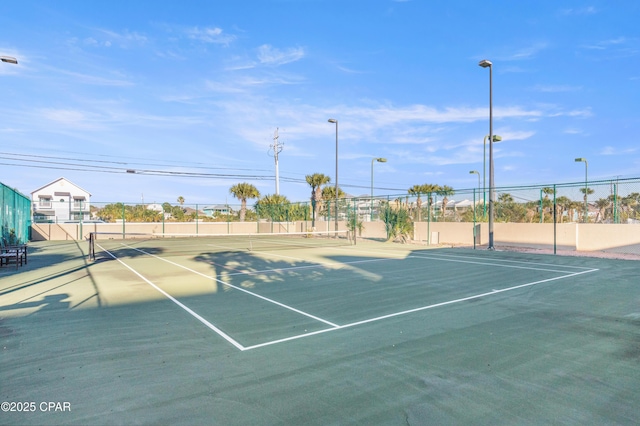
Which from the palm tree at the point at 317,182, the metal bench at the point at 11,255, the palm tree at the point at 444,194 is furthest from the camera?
the palm tree at the point at 317,182

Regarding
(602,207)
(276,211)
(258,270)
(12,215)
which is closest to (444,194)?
(602,207)

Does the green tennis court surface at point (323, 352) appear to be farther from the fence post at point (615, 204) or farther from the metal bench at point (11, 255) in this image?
the fence post at point (615, 204)

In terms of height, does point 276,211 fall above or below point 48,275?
above

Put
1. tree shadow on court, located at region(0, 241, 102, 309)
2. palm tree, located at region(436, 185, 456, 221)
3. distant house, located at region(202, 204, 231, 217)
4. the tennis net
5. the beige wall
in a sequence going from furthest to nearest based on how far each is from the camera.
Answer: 1. distant house, located at region(202, 204, 231, 217)
2. palm tree, located at region(436, 185, 456, 221)
3. the tennis net
4. the beige wall
5. tree shadow on court, located at region(0, 241, 102, 309)

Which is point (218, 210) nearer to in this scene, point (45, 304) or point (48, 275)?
point (48, 275)

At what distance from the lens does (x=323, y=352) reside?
4.76 metres

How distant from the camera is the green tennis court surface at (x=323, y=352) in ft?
11.0

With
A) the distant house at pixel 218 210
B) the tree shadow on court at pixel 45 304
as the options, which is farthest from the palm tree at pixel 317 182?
the tree shadow on court at pixel 45 304

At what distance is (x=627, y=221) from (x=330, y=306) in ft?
56.2

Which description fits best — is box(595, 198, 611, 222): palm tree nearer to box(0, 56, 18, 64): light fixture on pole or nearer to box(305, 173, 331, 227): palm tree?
box(0, 56, 18, 64): light fixture on pole

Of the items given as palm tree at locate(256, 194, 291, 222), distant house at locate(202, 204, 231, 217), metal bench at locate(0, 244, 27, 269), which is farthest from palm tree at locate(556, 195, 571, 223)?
distant house at locate(202, 204, 231, 217)

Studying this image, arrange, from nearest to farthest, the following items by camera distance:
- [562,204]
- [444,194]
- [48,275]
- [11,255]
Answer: [48,275]
[11,255]
[562,204]
[444,194]

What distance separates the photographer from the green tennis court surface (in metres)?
3.34

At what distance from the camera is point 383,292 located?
28.2ft
